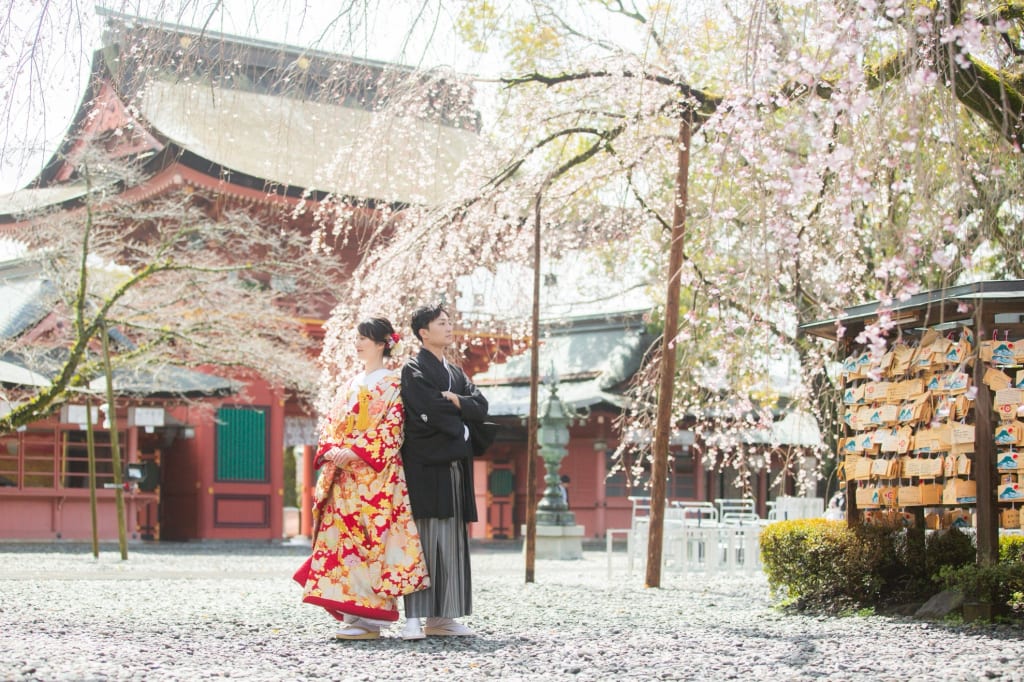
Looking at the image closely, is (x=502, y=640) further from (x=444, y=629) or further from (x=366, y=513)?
(x=366, y=513)

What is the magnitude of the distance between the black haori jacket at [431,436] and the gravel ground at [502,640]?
26.7 inches

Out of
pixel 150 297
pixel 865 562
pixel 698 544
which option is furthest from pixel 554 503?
pixel 865 562

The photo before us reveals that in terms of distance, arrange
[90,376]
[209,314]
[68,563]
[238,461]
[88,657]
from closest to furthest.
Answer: [88,657]
[68,563]
[90,376]
[209,314]
[238,461]

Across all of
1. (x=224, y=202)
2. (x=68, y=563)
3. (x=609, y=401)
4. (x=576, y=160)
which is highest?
(x=224, y=202)

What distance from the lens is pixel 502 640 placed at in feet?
19.6

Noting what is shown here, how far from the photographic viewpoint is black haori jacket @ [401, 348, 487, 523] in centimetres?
588

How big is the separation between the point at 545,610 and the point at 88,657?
3.40 meters

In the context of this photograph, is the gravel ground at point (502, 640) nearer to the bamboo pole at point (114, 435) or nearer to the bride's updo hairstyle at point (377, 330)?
the bride's updo hairstyle at point (377, 330)

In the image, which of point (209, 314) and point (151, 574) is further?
point (209, 314)

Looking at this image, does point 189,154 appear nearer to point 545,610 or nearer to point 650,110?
point 650,110

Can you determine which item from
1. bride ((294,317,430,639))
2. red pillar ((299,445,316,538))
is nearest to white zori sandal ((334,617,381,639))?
bride ((294,317,430,639))

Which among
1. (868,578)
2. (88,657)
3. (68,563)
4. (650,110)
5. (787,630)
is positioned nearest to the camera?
(88,657)

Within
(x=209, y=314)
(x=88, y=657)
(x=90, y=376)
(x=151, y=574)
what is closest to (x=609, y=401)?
(x=209, y=314)

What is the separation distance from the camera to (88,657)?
4.96 metres
